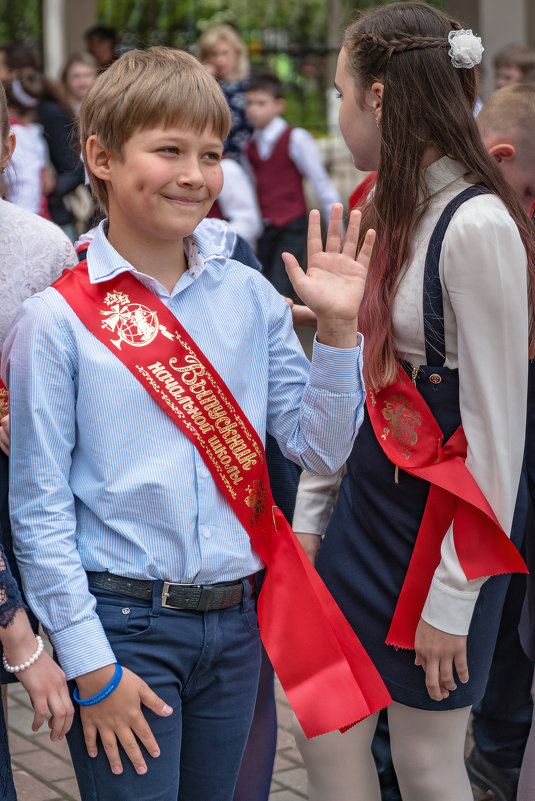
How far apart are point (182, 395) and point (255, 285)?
289mm

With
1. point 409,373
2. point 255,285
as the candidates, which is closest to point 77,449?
point 255,285

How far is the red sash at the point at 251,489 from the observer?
187cm

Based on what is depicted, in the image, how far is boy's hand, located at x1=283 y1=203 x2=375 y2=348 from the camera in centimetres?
188

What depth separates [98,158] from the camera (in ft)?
6.25

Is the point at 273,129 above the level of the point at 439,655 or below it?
below

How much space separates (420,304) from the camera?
7.07 feet

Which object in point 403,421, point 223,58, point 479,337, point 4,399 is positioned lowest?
point 223,58

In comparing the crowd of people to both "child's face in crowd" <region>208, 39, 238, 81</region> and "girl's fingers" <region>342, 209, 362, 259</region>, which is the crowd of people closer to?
"girl's fingers" <region>342, 209, 362, 259</region>

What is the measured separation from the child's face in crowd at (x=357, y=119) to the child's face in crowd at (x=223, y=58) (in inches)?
238

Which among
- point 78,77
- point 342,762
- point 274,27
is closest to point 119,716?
point 342,762

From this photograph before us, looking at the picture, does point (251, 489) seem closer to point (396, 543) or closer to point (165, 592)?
point (165, 592)

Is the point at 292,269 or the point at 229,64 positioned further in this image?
the point at 229,64

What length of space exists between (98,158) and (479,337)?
759mm

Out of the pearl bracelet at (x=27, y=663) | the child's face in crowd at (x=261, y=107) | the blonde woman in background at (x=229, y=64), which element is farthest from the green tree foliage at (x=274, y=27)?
the pearl bracelet at (x=27, y=663)
